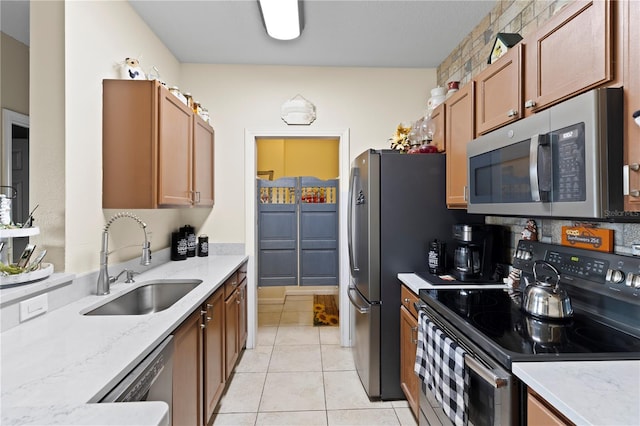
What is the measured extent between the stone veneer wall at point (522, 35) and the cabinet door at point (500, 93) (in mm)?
290

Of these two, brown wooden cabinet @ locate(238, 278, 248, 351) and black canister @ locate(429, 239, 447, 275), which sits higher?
black canister @ locate(429, 239, 447, 275)

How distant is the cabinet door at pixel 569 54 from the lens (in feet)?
3.44

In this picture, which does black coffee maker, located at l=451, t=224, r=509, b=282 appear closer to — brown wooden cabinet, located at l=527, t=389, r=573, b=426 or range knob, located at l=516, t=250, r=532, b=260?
range knob, located at l=516, t=250, r=532, b=260

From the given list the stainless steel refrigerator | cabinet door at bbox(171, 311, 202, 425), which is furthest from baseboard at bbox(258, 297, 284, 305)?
cabinet door at bbox(171, 311, 202, 425)

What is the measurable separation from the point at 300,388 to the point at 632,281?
2074mm

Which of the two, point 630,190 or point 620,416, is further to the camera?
point 630,190

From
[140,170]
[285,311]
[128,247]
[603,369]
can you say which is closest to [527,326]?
[603,369]

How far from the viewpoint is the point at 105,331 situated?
1.25 m

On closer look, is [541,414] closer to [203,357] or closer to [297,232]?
[203,357]

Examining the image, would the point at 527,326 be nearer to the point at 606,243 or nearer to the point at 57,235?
the point at 606,243

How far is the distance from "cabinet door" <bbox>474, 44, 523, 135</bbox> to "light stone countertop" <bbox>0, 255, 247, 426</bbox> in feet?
5.77

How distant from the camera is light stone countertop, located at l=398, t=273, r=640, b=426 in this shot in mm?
738

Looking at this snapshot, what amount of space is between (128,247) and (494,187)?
2.26 m

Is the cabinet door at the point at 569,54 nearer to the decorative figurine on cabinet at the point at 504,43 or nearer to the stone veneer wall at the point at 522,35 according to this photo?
the decorative figurine on cabinet at the point at 504,43
